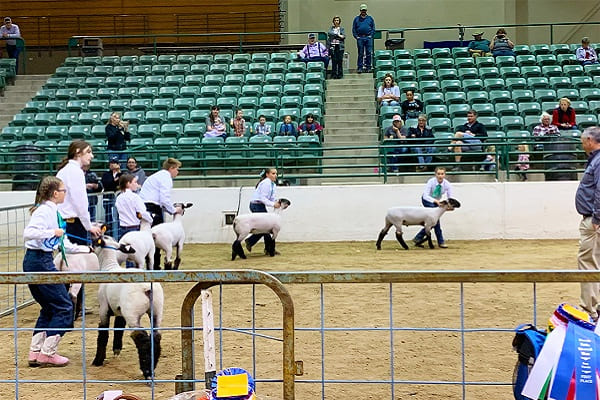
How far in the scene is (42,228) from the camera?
5.98m

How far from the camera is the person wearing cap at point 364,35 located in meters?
21.5

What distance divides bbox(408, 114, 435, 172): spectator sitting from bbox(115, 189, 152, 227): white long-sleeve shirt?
740 cm

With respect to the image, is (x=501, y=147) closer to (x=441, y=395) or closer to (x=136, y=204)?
(x=136, y=204)

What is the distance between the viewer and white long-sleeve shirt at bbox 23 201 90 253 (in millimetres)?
5941

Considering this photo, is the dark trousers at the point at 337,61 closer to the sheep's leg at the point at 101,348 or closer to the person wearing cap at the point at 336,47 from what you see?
the person wearing cap at the point at 336,47

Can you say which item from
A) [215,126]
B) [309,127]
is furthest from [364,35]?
[215,126]

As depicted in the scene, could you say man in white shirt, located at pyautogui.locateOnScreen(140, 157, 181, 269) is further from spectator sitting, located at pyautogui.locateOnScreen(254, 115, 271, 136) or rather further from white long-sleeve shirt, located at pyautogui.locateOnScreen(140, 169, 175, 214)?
spectator sitting, located at pyautogui.locateOnScreen(254, 115, 271, 136)

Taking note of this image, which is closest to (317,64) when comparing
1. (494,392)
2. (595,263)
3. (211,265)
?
(211,265)

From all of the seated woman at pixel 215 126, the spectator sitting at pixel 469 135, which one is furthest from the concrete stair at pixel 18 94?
the spectator sitting at pixel 469 135

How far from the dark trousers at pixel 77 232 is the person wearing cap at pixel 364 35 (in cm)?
1538

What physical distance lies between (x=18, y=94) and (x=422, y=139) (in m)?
14.5

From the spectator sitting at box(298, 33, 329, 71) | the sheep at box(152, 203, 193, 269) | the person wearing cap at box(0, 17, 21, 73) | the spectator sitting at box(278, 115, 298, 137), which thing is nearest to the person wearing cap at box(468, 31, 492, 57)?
the spectator sitting at box(298, 33, 329, 71)

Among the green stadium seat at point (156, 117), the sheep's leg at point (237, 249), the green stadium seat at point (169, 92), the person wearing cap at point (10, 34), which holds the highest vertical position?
the person wearing cap at point (10, 34)

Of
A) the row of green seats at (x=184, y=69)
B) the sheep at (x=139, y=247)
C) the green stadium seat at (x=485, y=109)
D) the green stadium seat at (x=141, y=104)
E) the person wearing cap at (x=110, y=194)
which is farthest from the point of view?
the row of green seats at (x=184, y=69)
